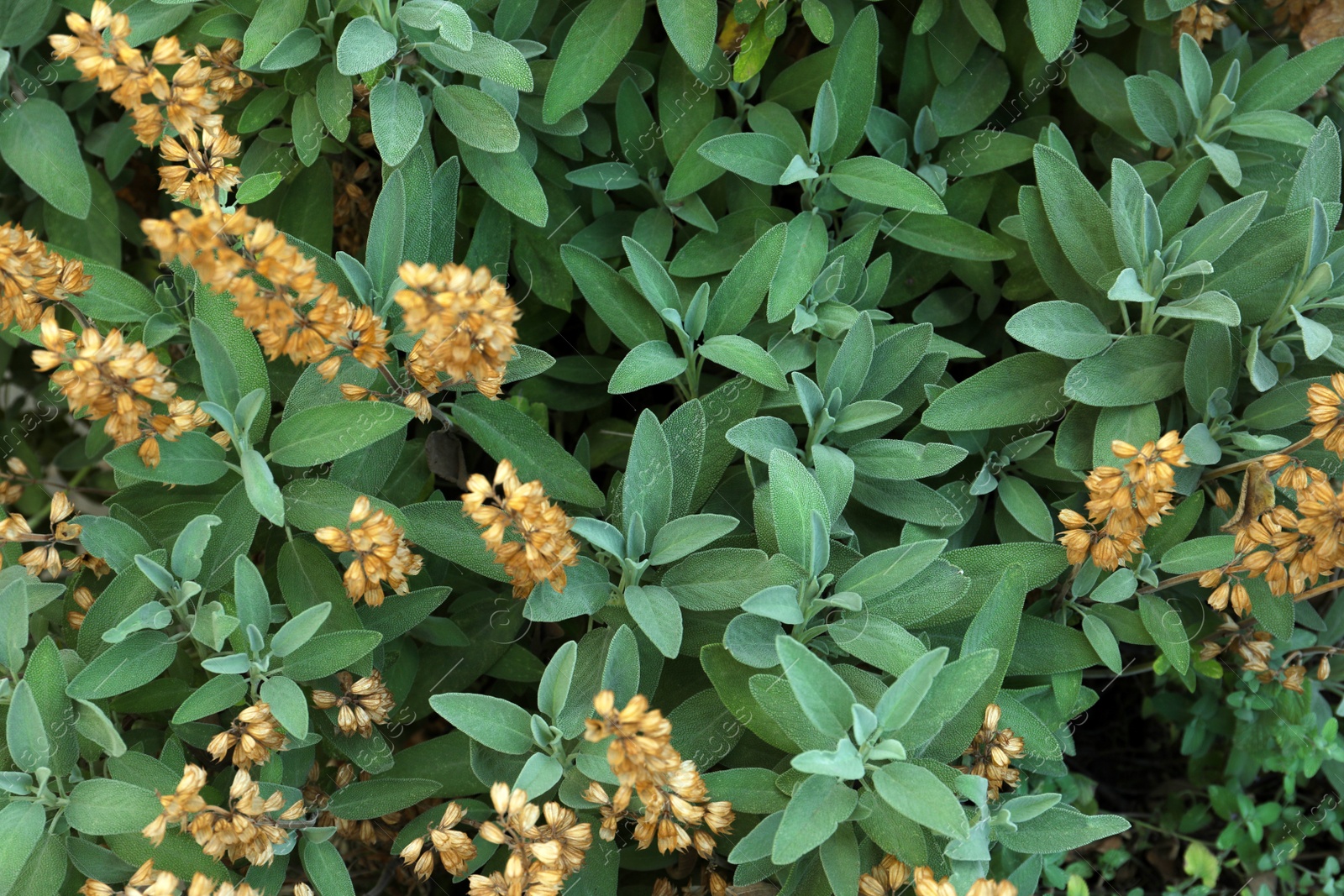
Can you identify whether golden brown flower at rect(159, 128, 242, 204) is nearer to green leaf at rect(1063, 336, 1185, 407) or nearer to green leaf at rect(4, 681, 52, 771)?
green leaf at rect(4, 681, 52, 771)

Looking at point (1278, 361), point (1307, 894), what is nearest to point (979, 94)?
point (1278, 361)

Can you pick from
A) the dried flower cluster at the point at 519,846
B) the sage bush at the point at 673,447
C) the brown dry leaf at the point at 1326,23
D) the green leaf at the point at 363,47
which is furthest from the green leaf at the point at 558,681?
the brown dry leaf at the point at 1326,23

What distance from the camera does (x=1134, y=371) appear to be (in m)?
1.52

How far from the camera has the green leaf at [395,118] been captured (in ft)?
4.49

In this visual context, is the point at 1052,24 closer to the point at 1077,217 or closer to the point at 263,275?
the point at 1077,217

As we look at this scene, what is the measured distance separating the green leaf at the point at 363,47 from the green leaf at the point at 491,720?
0.78m

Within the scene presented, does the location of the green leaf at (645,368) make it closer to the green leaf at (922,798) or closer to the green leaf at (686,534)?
the green leaf at (686,534)

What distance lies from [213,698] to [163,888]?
249mm

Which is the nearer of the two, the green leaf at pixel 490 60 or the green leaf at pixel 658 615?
the green leaf at pixel 658 615

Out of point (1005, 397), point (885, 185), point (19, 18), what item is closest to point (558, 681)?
point (1005, 397)

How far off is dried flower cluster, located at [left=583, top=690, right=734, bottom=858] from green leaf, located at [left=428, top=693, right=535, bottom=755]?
11 cm

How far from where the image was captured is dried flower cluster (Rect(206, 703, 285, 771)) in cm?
123

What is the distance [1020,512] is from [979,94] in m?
0.70

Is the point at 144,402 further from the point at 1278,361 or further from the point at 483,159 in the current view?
the point at 1278,361
